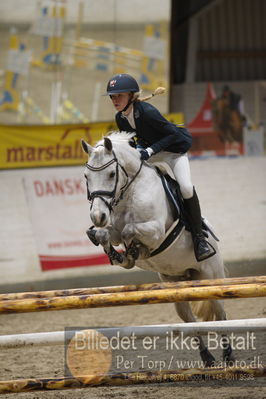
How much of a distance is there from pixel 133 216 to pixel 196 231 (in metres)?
0.59

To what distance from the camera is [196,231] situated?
4.59 meters

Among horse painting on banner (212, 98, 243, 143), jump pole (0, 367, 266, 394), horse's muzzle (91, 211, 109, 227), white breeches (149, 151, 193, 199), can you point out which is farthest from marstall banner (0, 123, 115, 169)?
jump pole (0, 367, 266, 394)

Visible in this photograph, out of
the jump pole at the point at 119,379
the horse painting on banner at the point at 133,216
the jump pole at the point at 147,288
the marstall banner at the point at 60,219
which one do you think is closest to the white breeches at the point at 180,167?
the horse painting on banner at the point at 133,216

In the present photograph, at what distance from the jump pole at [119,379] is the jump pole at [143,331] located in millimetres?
207

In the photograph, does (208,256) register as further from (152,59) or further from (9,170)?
(152,59)

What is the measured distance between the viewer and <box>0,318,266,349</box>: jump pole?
3459 mm

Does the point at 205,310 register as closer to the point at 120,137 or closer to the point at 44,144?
the point at 120,137

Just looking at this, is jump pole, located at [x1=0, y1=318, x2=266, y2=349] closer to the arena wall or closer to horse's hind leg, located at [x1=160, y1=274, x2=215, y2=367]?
horse's hind leg, located at [x1=160, y1=274, x2=215, y2=367]

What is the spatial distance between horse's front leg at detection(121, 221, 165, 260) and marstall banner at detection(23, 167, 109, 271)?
403cm

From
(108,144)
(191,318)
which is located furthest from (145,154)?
(191,318)

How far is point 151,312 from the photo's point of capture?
23.6 feet

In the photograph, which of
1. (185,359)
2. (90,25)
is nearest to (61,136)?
(90,25)

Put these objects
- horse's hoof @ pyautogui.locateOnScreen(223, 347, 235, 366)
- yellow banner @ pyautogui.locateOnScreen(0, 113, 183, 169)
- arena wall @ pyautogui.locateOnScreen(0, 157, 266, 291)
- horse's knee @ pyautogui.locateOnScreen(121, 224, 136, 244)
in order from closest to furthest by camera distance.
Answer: horse's knee @ pyautogui.locateOnScreen(121, 224, 136, 244) → horse's hoof @ pyautogui.locateOnScreen(223, 347, 235, 366) → arena wall @ pyautogui.locateOnScreen(0, 157, 266, 291) → yellow banner @ pyautogui.locateOnScreen(0, 113, 183, 169)

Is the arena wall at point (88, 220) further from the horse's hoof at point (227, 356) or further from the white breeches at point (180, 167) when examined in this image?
the white breeches at point (180, 167)
